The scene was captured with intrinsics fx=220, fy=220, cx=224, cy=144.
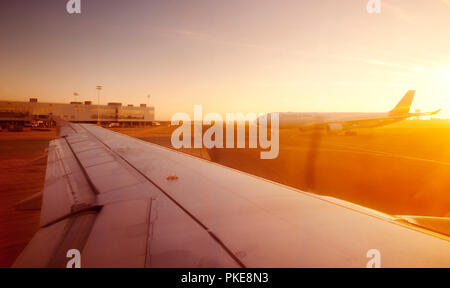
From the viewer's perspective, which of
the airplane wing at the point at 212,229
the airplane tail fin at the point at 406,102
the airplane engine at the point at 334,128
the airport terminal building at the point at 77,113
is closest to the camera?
the airplane wing at the point at 212,229

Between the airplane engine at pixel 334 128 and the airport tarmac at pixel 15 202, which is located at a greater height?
the airplane engine at pixel 334 128

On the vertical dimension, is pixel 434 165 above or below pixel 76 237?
below

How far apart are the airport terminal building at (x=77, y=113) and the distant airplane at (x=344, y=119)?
30.2 meters

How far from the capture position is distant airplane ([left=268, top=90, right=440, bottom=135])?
26.2 m

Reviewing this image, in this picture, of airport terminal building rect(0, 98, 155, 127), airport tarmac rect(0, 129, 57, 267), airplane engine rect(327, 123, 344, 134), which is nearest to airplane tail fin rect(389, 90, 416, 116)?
airplane engine rect(327, 123, 344, 134)

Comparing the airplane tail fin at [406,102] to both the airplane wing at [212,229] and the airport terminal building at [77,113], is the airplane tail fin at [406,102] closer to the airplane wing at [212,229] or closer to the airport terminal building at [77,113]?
the airplane wing at [212,229]

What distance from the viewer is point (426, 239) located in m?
1.28

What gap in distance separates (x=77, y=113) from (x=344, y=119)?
45.4 meters

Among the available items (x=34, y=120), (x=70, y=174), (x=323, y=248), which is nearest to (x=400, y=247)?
(x=323, y=248)

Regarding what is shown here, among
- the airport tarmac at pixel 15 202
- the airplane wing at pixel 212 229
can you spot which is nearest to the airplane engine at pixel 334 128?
the airport tarmac at pixel 15 202

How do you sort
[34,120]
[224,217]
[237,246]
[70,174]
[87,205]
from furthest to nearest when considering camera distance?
[34,120], [70,174], [87,205], [224,217], [237,246]

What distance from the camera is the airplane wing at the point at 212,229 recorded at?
108cm
